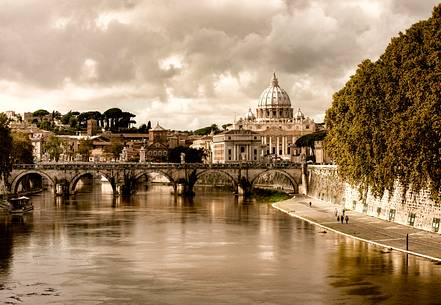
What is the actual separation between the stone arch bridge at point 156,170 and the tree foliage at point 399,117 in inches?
1983

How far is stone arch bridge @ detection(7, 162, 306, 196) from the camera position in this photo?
127812 mm

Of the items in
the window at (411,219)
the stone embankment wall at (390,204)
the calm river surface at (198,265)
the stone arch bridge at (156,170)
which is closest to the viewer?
the calm river surface at (198,265)

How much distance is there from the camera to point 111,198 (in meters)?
121

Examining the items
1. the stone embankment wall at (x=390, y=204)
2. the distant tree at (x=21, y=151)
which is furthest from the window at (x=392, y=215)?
the distant tree at (x=21, y=151)

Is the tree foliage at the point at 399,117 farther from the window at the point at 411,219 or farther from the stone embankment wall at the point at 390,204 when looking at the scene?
the window at the point at 411,219

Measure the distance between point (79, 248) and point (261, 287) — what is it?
19.2 meters

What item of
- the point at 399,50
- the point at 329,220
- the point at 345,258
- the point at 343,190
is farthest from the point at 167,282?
the point at 343,190

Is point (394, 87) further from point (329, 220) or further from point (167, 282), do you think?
point (167, 282)

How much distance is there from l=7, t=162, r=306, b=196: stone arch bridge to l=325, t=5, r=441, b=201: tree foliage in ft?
165

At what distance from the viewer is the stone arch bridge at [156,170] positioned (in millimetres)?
127812

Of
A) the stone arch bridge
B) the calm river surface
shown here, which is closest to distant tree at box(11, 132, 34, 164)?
the stone arch bridge

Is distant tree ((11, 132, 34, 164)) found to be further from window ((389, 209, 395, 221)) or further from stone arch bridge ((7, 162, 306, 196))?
window ((389, 209, 395, 221))

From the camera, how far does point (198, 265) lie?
164ft

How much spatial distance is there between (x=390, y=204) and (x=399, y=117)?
1311 centimetres
